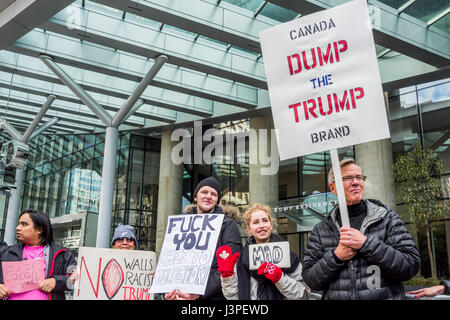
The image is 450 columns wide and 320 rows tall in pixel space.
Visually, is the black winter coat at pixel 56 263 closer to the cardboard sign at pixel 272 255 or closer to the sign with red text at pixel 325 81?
the cardboard sign at pixel 272 255

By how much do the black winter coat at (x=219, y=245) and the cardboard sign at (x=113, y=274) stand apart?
2.51 feet

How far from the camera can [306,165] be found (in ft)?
74.0

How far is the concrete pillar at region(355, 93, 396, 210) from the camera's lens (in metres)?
16.5

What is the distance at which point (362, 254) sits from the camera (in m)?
2.62

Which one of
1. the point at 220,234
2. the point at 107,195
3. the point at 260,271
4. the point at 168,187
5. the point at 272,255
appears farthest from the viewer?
the point at 168,187

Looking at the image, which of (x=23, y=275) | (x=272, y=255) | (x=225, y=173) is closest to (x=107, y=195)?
(x=225, y=173)

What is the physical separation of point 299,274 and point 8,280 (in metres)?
2.30

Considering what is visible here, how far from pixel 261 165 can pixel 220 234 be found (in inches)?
658

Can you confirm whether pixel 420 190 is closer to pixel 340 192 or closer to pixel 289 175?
pixel 289 175

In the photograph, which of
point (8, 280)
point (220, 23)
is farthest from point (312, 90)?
point (220, 23)

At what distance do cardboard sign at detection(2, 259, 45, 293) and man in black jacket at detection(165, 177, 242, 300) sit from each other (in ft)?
3.76

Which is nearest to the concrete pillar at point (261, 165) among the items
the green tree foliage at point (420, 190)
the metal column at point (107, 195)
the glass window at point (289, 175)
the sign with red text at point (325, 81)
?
the glass window at point (289, 175)

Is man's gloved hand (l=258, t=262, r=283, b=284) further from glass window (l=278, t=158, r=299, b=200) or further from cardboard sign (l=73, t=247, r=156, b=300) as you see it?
glass window (l=278, t=158, r=299, b=200)

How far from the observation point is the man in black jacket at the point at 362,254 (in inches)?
98.7
